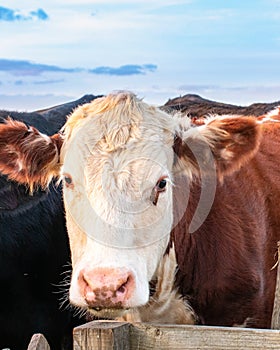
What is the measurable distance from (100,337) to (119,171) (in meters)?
1.08

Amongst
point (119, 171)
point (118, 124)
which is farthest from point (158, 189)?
point (118, 124)

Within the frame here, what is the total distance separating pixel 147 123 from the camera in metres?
4.07

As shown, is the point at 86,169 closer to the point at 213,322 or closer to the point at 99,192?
the point at 99,192

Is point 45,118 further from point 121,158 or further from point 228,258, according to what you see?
point 121,158

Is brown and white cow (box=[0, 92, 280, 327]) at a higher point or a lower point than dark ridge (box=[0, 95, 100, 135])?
lower

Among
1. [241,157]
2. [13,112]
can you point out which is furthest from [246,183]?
[13,112]

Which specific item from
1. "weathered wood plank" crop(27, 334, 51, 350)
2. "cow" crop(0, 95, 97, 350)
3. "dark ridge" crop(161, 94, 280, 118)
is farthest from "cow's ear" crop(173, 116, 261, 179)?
"dark ridge" crop(161, 94, 280, 118)

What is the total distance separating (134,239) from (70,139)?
0.82 meters

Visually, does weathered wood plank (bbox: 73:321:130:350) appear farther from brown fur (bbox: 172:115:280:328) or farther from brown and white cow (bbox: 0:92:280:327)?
brown fur (bbox: 172:115:280:328)

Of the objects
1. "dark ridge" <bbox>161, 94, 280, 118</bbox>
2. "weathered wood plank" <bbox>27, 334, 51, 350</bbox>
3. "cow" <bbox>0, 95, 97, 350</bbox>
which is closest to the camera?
"weathered wood plank" <bbox>27, 334, 51, 350</bbox>

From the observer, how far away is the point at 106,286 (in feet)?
10.8

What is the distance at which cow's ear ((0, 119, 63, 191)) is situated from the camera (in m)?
4.30

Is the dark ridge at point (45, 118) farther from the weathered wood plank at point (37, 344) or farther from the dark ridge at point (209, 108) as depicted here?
the weathered wood plank at point (37, 344)

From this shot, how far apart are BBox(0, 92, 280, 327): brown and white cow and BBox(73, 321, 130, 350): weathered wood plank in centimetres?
42
